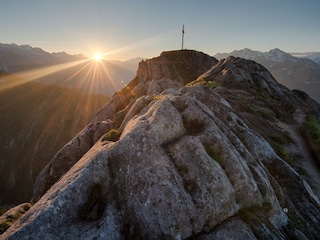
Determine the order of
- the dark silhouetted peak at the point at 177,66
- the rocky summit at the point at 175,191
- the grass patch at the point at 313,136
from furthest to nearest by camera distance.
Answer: the dark silhouetted peak at the point at 177,66 < the grass patch at the point at 313,136 < the rocky summit at the point at 175,191

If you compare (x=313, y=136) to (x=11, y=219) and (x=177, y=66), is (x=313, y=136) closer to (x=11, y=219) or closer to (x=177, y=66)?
(x=11, y=219)

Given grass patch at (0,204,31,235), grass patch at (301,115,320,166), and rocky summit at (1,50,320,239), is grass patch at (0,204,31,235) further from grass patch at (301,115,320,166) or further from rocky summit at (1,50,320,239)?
grass patch at (301,115,320,166)

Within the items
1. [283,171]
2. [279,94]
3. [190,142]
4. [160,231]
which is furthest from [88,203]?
[279,94]

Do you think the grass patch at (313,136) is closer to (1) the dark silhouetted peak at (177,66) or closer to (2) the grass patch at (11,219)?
(2) the grass patch at (11,219)

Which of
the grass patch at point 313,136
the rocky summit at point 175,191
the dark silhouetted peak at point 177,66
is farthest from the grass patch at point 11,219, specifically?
the dark silhouetted peak at point 177,66

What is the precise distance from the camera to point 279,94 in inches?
2489

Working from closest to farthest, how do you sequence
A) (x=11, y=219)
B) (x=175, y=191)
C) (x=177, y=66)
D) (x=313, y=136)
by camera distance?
(x=175, y=191), (x=11, y=219), (x=313, y=136), (x=177, y=66)

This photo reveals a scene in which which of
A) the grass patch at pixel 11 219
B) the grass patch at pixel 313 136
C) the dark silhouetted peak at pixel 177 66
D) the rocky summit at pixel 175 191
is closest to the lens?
the rocky summit at pixel 175 191

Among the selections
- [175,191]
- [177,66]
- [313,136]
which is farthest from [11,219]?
[177,66]

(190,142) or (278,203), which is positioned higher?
(190,142)

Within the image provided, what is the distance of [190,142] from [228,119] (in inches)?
361

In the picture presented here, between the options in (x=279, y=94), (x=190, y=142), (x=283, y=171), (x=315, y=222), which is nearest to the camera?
(x=190, y=142)

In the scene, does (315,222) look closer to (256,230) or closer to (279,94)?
(256,230)

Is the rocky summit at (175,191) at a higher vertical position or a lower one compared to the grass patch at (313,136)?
higher
